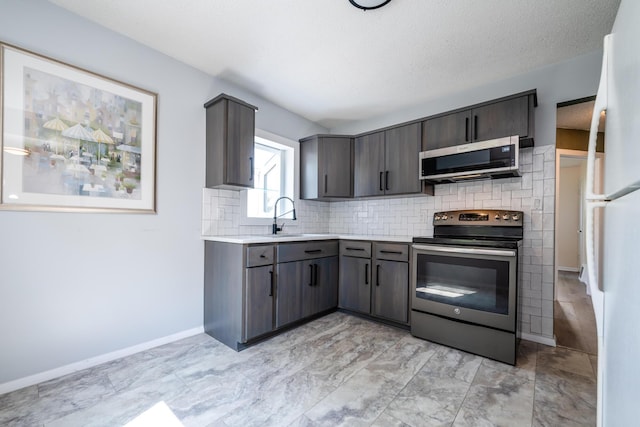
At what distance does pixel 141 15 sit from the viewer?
197cm

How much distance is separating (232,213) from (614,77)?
2.83 m

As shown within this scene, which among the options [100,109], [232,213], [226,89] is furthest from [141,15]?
[232,213]

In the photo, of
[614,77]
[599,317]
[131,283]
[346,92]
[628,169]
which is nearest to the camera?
[628,169]

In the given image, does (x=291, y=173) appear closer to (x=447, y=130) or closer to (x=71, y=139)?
(x=447, y=130)

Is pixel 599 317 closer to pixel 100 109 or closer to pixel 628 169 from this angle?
pixel 628 169

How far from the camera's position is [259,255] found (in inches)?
93.8

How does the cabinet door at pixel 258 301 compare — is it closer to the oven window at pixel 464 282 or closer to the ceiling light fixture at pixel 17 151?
the oven window at pixel 464 282

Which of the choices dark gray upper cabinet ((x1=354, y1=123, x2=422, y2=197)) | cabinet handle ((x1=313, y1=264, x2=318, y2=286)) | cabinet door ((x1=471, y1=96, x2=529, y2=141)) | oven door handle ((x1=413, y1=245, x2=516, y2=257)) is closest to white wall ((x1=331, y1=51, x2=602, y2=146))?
cabinet door ((x1=471, y1=96, x2=529, y2=141))

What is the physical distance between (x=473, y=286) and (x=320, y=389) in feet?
4.90

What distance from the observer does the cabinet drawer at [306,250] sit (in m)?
2.60

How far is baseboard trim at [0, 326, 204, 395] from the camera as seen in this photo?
5.65 feet

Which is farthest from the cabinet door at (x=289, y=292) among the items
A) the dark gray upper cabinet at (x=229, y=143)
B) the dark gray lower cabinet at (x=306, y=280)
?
the dark gray upper cabinet at (x=229, y=143)

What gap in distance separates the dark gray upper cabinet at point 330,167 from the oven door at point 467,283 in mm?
1341

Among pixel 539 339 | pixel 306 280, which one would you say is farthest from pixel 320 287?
pixel 539 339
